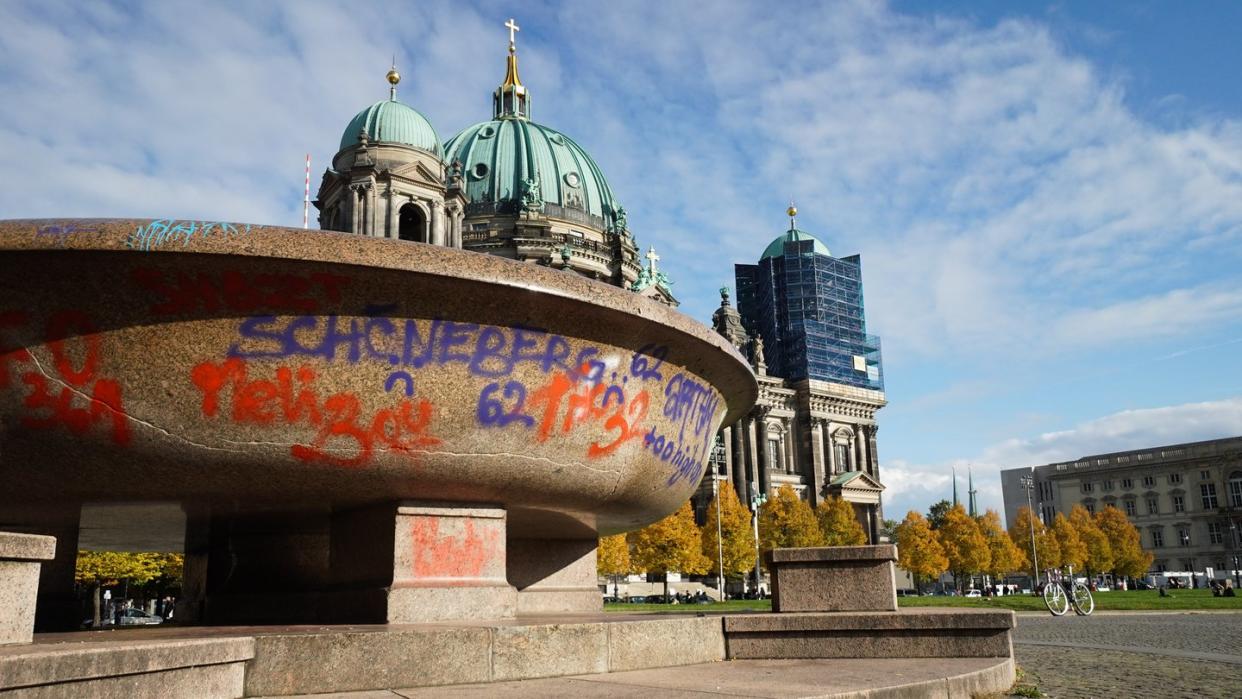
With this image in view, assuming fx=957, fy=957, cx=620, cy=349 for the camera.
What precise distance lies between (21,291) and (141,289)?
65cm

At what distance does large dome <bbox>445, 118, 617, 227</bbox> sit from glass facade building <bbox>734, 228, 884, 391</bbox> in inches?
756

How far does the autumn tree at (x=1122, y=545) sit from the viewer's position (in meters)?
82.4

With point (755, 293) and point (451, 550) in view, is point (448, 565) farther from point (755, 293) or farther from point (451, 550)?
point (755, 293)

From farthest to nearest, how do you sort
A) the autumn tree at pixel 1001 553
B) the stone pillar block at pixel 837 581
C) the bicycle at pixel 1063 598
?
the autumn tree at pixel 1001 553, the bicycle at pixel 1063 598, the stone pillar block at pixel 837 581

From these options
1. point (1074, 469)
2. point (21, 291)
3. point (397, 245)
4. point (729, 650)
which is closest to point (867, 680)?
point (729, 650)

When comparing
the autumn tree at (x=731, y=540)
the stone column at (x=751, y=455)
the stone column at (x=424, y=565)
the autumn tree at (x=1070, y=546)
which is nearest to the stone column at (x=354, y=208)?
the autumn tree at (x=731, y=540)

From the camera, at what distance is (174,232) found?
5.64 meters

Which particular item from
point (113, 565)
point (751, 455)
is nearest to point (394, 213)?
point (113, 565)

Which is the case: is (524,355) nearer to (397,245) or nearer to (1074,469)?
A: (397,245)

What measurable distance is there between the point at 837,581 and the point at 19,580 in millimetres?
6709

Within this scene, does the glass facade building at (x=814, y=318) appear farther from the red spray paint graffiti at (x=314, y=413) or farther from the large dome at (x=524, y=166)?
the red spray paint graffiti at (x=314, y=413)

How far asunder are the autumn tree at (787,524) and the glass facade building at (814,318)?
18.8 m

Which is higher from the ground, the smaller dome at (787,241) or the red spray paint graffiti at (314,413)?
the smaller dome at (787,241)

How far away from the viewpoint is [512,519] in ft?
29.3
